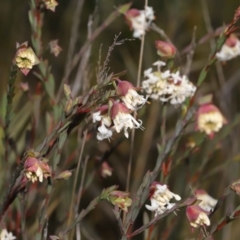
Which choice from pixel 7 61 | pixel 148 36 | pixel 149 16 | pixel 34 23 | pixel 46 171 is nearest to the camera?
pixel 46 171

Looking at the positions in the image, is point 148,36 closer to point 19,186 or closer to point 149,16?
point 149,16

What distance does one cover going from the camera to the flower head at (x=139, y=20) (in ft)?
3.76

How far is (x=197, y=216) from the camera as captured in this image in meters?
0.79

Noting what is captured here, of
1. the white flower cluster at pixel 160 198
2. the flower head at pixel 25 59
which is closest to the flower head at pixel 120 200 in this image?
the white flower cluster at pixel 160 198

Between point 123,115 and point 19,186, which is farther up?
point 123,115

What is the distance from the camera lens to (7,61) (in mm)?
1879

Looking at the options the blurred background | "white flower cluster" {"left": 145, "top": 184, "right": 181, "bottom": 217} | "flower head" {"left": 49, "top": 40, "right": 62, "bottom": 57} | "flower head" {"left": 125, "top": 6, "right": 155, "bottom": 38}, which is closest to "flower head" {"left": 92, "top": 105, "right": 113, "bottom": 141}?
"white flower cluster" {"left": 145, "top": 184, "right": 181, "bottom": 217}

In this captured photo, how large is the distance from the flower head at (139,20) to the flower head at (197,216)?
1.51 ft

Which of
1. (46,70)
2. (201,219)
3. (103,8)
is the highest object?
(103,8)

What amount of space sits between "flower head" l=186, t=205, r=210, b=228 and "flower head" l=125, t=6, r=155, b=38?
1.51 feet

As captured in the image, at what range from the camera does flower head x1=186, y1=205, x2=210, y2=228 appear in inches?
31.2

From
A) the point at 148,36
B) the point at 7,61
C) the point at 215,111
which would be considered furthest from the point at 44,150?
the point at 148,36

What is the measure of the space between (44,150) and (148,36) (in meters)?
1.32

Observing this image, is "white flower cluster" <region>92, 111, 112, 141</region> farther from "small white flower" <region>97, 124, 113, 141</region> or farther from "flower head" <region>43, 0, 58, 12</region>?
"flower head" <region>43, 0, 58, 12</region>
